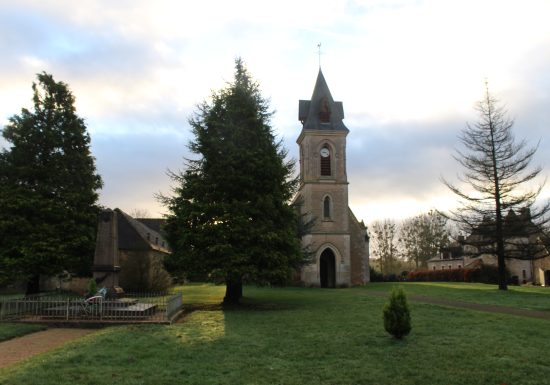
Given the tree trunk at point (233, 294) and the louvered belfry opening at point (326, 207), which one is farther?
the louvered belfry opening at point (326, 207)

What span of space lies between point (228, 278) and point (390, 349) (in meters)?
11.3

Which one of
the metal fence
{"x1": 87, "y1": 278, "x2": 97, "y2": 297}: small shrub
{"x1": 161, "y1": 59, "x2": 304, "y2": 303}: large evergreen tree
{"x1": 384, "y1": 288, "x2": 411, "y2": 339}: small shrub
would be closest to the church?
{"x1": 161, "y1": 59, "x2": 304, "y2": 303}: large evergreen tree

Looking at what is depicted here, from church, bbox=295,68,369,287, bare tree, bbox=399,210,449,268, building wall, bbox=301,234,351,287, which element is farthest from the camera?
bare tree, bbox=399,210,449,268

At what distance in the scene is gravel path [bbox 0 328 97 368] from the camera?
10711 millimetres

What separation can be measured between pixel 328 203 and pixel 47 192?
→ 24.5 metres

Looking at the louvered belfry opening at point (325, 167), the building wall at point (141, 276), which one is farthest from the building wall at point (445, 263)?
the building wall at point (141, 276)

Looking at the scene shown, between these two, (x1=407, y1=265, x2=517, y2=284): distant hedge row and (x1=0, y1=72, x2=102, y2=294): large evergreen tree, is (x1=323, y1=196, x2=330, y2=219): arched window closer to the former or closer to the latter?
(x1=407, y1=265, x2=517, y2=284): distant hedge row

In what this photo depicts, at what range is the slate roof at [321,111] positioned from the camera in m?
43.7

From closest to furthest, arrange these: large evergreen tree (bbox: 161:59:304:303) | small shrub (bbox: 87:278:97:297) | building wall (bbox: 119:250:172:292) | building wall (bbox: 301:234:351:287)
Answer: small shrub (bbox: 87:278:97:297), large evergreen tree (bbox: 161:59:304:303), building wall (bbox: 119:250:172:292), building wall (bbox: 301:234:351:287)

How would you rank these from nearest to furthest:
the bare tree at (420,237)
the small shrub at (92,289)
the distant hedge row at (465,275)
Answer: the small shrub at (92,289) < the distant hedge row at (465,275) < the bare tree at (420,237)

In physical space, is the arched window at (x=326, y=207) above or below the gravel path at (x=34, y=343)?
above

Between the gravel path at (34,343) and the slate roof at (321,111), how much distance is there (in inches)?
1246

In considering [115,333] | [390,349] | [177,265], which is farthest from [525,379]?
[177,265]

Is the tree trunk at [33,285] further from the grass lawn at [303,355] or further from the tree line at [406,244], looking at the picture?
the tree line at [406,244]
